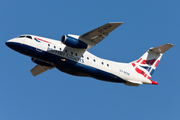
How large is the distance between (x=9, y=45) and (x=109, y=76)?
671cm

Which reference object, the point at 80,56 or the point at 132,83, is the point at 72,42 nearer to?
the point at 80,56

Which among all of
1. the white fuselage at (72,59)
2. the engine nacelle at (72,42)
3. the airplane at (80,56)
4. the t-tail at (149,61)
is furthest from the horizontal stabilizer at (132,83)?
the engine nacelle at (72,42)

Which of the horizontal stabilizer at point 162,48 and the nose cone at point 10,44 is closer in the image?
the nose cone at point 10,44

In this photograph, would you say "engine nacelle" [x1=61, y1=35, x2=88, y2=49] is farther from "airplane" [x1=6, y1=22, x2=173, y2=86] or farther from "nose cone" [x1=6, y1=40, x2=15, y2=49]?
"nose cone" [x1=6, y1=40, x2=15, y2=49]

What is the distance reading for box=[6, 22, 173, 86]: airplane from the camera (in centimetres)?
1786

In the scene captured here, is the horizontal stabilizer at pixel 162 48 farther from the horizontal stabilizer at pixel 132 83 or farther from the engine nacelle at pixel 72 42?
the engine nacelle at pixel 72 42

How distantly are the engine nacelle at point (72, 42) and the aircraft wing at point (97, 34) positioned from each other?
0.29 meters

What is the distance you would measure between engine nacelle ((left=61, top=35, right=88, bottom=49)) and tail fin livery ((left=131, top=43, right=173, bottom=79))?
15.9 feet

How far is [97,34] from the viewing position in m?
18.1

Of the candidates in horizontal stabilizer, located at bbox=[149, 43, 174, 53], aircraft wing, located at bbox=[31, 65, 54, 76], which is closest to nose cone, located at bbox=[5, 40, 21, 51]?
aircraft wing, located at bbox=[31, 65, 54, 76]

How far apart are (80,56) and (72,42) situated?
1303 millimetres

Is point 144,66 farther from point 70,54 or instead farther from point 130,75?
point 70,54

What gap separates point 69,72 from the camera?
19.3 m

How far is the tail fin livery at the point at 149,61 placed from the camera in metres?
21.0
